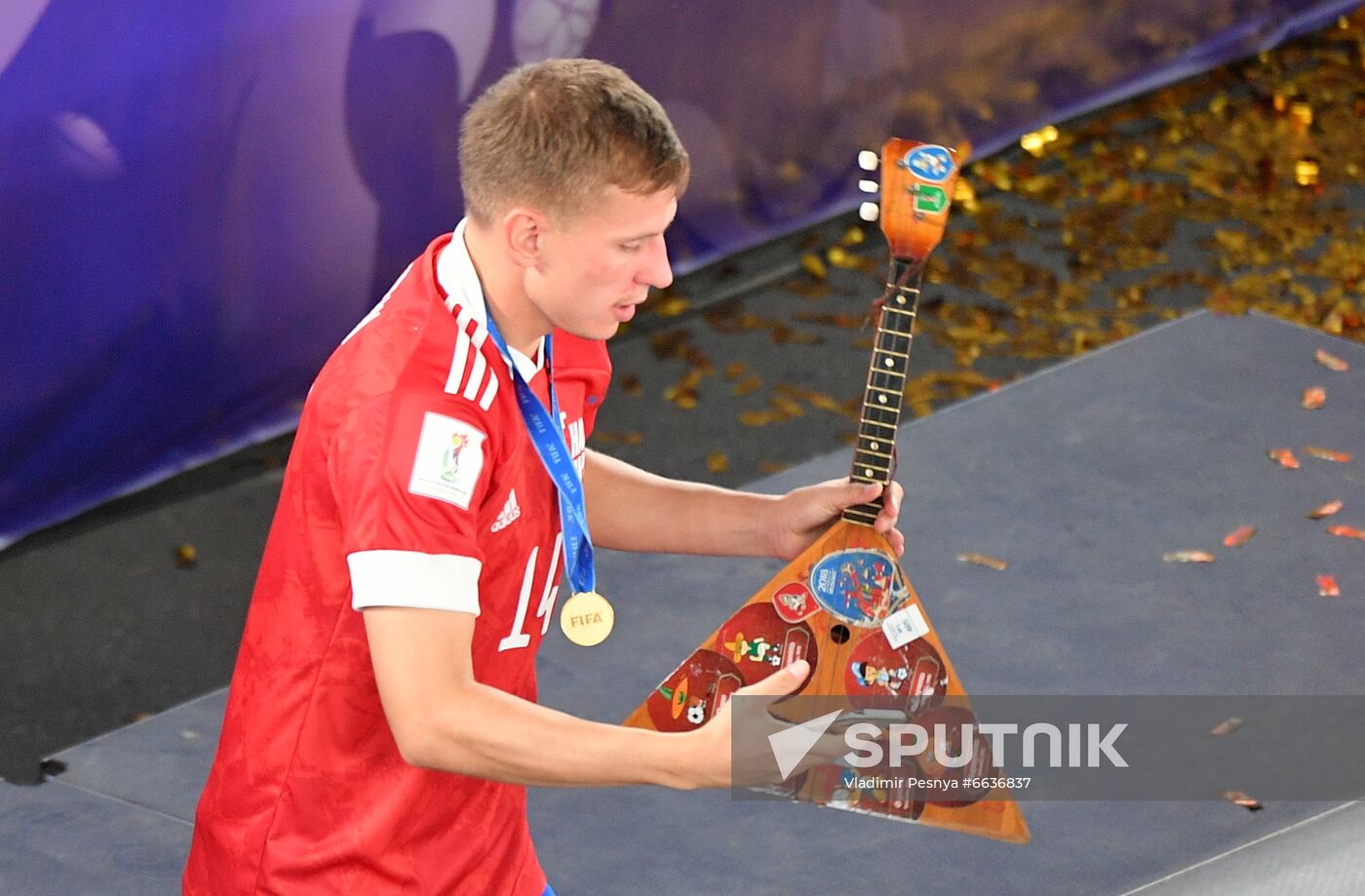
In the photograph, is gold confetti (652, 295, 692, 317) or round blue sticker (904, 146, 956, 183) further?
gold confetti (652, 295, 692, 317)

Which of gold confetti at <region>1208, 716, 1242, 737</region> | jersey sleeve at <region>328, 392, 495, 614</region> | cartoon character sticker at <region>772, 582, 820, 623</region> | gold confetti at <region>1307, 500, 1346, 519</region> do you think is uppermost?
gold confetti at <region>1307, 500, 1346, 519</region>

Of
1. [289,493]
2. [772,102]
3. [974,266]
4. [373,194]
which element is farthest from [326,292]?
[289,493]

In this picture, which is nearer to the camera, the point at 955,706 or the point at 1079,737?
the point at 955,706

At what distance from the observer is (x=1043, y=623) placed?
370 centimetres

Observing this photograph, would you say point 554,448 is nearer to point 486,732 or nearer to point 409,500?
point 409,500

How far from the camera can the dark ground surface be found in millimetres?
3969

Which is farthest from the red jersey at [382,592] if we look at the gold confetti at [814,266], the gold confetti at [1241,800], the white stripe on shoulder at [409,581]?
the gold confetti at [814,266]

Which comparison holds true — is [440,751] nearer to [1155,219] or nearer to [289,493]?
[289,493]

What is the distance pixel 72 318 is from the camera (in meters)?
4.17

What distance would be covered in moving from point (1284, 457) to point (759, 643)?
231cm

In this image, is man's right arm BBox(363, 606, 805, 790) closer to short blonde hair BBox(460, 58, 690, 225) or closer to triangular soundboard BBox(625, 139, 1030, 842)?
short blonde hair BBox(460, 58, 690, 225)

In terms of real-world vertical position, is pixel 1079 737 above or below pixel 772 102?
below

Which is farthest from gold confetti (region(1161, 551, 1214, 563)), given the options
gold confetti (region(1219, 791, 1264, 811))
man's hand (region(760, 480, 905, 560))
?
man's hand (region(760, 480, 905, 560))

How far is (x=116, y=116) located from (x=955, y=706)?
2564mm
